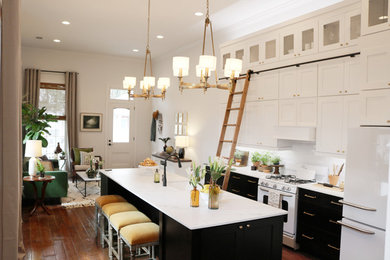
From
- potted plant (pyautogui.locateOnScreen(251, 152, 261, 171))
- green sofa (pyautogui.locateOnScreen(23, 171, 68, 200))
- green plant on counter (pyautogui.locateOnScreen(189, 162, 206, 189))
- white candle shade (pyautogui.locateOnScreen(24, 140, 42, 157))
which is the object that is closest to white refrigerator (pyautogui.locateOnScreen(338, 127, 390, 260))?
green plant on counter (pyautogui.locateOnScreen(189, 162, 206, 189))

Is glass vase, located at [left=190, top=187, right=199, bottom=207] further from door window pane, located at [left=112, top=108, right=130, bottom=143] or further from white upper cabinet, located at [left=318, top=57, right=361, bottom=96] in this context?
door window pane, located at [left=112, top=108, right=130, bottom=143]

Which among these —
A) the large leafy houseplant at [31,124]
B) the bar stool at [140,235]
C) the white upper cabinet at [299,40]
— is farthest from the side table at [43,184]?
the white upper cabinet at [299,40]

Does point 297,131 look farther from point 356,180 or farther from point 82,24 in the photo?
point 82,24

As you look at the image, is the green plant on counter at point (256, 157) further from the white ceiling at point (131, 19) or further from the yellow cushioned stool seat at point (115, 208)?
the yellow cushioned stool seat at point (115, 208)

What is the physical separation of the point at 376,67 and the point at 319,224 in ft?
6.33

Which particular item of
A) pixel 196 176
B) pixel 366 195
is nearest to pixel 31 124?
pixel 196 176

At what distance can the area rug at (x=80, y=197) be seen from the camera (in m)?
6.11

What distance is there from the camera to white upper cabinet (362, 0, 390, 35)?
124 inches

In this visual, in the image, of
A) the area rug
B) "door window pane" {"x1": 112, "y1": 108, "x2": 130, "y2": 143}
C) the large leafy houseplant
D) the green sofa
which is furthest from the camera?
"door window pane" {"x1": 112, "y1": 108, "x2": 130, "y2": 143}

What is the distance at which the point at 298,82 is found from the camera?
14.4 ft

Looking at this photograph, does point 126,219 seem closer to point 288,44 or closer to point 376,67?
point 376,67

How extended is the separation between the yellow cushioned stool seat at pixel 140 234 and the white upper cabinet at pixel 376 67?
261 centimetres

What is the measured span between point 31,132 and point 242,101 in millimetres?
5236

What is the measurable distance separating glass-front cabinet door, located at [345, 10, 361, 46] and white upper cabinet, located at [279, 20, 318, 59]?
44cm
